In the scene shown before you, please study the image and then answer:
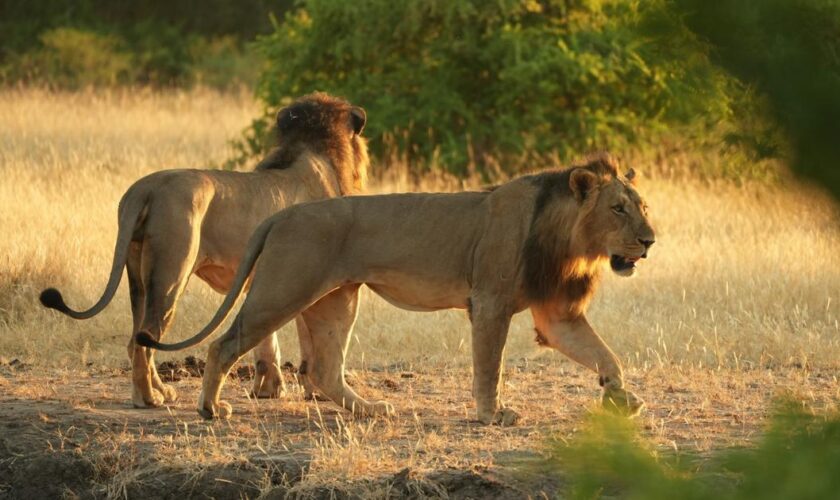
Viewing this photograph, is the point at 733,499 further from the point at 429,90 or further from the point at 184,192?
the point at 429,90

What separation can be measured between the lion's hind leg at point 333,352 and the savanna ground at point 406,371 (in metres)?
0.12

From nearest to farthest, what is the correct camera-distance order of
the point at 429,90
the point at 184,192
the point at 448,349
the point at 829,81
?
the point at 829,81 → the point at 184,192 → the point at 448,349 → the point at 429,90

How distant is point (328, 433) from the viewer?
227 inches

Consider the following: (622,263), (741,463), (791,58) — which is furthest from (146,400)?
(791,58)

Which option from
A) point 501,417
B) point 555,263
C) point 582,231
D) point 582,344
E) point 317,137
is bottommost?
point 501,417

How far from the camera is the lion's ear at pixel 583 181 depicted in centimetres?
576

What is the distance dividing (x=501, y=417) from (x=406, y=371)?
1.73 meters

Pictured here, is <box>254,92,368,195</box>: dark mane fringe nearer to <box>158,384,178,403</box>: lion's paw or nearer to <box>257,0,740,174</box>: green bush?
<box>158,384,178,403</box>: lion's paw

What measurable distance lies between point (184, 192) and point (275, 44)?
10.2 m

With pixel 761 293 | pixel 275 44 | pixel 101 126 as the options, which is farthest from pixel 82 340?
pixel 101 126

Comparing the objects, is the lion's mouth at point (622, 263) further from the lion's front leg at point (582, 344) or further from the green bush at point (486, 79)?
the green bush at point (486, 79)

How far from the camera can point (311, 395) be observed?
6680 millimetres

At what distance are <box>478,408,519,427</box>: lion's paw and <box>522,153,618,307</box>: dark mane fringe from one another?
493 millimetres

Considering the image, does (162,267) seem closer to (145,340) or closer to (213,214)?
(213,214)
